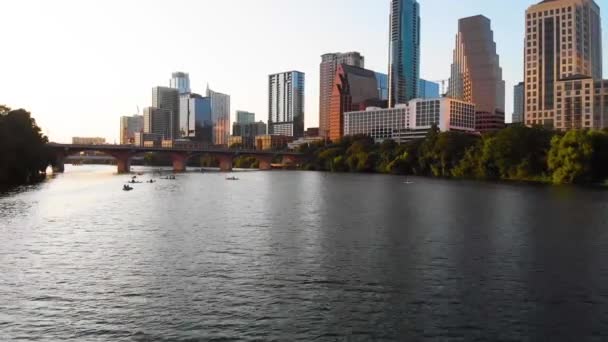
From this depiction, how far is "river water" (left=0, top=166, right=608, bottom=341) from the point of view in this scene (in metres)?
23.5

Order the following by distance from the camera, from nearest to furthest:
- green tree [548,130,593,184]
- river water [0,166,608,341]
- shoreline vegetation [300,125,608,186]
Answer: river water [0,166,608,341]
green tree [548,130,593,184]
shoreline vegetation [300,125,608,186]

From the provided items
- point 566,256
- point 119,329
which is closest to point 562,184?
point 566,256

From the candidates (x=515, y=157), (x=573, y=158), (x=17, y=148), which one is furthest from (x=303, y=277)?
(x=515, y=157)

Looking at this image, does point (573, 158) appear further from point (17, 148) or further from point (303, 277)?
point (17, 148)

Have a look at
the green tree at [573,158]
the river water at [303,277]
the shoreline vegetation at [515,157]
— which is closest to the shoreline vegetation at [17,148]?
the river water at [303,277]

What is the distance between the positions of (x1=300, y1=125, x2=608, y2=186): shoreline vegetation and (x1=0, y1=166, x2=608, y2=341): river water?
63093 mm

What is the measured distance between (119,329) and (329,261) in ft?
56.2

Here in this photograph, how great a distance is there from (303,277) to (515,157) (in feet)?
408

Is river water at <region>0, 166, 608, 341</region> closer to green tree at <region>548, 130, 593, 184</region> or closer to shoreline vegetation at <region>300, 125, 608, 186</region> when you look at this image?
green tree at <region>548, 130, 593, 184</region>

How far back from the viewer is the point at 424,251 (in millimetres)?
40312

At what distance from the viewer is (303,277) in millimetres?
32375

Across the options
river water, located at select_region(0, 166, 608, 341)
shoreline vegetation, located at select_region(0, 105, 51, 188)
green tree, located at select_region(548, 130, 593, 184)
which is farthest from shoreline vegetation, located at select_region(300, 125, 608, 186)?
shoreline vegetation, located at select_region(0, 105, 51, 188)

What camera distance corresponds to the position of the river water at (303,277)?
23.5 m

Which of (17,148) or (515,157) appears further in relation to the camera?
(515,157)
